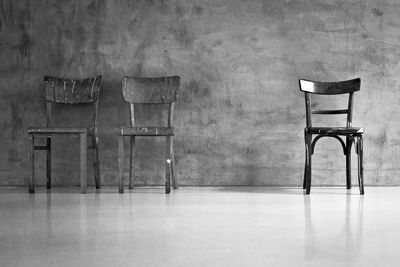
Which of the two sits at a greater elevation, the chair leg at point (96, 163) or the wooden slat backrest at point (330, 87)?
the wooden slat backrest at point (330, 87)

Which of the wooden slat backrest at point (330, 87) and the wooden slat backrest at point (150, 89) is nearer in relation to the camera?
the wooden slat backrest at point (330, 87)

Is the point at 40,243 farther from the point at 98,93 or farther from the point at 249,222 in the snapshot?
the point at 98,93

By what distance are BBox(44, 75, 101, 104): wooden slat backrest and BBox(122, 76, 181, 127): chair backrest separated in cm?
27

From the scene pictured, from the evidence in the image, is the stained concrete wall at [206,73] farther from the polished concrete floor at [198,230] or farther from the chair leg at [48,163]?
the polished concrete floor at [198,230]

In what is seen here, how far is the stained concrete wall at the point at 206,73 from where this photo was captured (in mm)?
5531

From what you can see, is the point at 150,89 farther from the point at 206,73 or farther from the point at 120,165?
the point at 120,165

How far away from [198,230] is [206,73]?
3167 millimetres

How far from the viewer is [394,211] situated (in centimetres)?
343

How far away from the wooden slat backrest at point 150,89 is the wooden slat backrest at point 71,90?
0.88 ft

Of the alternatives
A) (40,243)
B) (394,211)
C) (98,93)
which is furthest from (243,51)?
(40,243)

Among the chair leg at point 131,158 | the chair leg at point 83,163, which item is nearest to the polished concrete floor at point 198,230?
the chair leg at point 83,163

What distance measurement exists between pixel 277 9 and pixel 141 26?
4.26 ft

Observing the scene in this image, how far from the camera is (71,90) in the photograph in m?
5.36

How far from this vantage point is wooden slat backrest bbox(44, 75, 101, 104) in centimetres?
532
